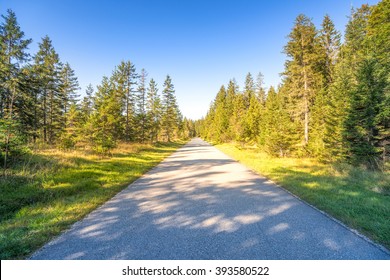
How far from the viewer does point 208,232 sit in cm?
361

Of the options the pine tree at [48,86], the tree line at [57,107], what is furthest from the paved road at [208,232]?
the pine tree at [48,86]

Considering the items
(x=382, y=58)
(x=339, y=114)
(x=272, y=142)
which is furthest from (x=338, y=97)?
(x=272, y=142)

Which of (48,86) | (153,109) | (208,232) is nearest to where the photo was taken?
(208,232)

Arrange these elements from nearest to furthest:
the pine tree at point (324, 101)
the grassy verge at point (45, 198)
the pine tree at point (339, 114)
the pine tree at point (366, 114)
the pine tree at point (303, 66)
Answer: the grassy verge at point (45, 198) → the pine tree at point (366, 114) → the pine tree at point (339, 114) → the pine tree at point (324, 101) → the pine tree at point (303, 66)

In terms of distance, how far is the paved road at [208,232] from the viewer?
294cm

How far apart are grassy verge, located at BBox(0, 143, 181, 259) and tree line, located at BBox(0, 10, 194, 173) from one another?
59.7 inches

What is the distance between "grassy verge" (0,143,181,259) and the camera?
3490mm

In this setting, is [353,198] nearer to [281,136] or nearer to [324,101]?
[281,136]

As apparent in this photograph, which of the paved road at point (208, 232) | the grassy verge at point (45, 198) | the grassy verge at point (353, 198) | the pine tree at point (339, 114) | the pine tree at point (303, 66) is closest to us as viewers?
the paved road at point (208, 232)

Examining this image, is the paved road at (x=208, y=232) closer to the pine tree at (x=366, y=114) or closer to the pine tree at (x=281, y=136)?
the pine tree at (x=366, y=114)

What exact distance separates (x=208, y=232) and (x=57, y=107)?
3038 cm

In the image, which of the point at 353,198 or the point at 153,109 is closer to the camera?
the point at 353,198

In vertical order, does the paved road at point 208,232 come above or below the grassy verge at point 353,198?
below

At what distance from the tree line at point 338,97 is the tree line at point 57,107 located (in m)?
17.0
